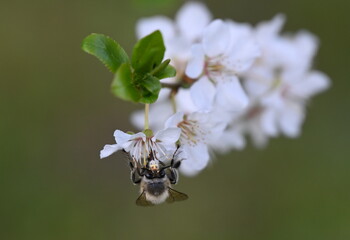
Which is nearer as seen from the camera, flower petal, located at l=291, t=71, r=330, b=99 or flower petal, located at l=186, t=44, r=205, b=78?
flower petal, located at l=186, t=44, r=205, b=78

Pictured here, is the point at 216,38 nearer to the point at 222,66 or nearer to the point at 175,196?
the point at 222,66

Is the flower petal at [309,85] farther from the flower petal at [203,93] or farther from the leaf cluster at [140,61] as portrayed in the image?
the leaf cluster at [140,61]

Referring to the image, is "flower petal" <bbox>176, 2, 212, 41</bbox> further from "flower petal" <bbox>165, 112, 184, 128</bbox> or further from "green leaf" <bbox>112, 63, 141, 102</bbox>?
"green leaf" <bbox>112, 63, 141, 102</bbox>

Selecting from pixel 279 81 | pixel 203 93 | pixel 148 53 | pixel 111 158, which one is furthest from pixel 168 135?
pixel 111 158

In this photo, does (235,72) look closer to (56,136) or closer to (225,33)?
(225,33)

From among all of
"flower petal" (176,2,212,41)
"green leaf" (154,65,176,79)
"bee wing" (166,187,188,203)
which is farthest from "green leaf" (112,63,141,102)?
"flower petal" (176,2,212,41)

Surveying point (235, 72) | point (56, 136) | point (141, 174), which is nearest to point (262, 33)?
point (235, 72)
